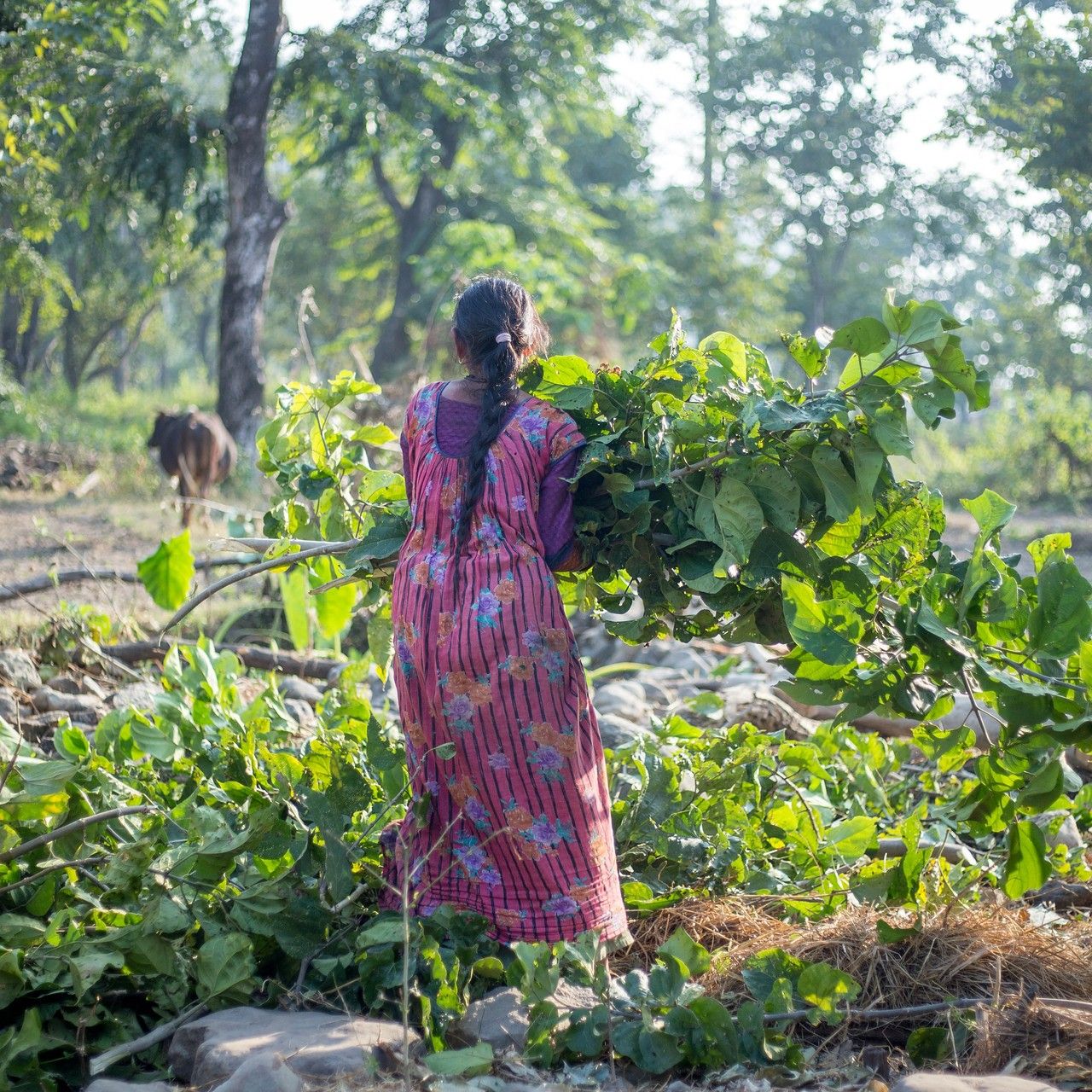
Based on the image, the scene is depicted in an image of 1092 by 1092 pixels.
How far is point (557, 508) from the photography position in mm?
2678

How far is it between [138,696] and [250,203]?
780cm

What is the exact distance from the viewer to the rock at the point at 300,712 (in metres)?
4.47

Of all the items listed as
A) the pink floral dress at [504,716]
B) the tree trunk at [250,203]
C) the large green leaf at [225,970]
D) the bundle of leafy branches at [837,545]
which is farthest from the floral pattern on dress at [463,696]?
the tree trunk at [250,203]

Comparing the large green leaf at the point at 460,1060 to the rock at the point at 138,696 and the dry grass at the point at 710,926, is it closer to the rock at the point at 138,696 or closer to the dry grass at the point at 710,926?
the dry grass at the point at 710,926

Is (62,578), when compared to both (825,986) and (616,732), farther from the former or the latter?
(825,986)

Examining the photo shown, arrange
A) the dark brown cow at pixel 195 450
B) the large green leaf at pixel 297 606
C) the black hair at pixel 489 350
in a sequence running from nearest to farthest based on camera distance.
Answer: the black hair at pixel 489 350 < the large green leaf at pixel 297 606 < the dark brown cow at pixel 195 450

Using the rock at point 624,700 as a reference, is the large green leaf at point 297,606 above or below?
above

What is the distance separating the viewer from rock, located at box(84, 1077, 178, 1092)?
2092 mm

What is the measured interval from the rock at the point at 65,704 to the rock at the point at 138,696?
70 millimetres

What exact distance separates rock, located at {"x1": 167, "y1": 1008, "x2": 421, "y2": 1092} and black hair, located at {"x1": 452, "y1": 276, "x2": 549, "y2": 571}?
102cm

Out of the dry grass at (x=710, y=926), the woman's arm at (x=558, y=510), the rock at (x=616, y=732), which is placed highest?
the woman's arm at (x=558, y=510)

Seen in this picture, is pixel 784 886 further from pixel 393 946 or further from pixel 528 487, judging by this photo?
pixel 528 487

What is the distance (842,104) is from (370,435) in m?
26.8

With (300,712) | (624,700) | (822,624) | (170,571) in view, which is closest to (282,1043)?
(822,624)
